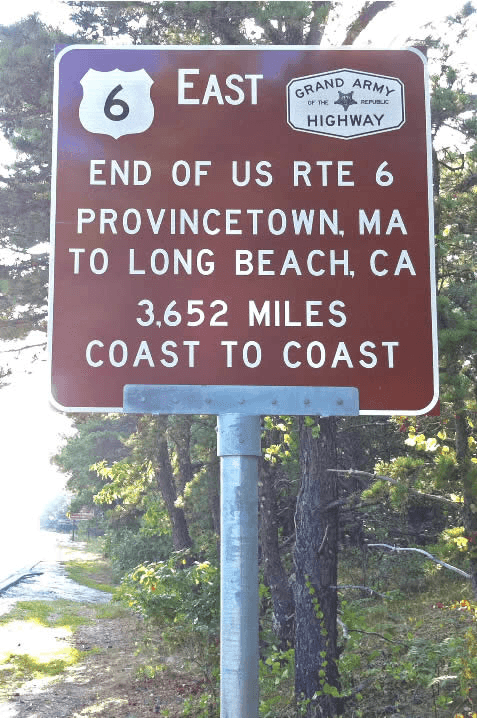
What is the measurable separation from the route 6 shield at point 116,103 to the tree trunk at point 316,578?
26.6 ft

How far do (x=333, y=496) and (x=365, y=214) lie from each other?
867 centimetres

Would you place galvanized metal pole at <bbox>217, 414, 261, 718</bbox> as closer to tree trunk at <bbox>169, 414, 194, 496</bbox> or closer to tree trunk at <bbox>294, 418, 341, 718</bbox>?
tree trunk at <bbox>294, 418, 341, 718</bbox>

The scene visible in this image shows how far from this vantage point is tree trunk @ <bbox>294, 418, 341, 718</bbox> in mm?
10609

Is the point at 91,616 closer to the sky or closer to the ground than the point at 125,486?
closer to the ground

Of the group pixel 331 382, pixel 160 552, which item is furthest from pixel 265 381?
pixel 160 552

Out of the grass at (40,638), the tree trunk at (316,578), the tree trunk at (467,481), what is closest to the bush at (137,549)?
the grass at (40,638)

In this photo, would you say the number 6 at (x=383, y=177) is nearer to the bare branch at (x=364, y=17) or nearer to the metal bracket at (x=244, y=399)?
the metal bracket at (x=244, y=399)

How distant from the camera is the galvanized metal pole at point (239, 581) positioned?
2.81m

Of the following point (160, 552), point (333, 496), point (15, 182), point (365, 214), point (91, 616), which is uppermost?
point (15, 182)

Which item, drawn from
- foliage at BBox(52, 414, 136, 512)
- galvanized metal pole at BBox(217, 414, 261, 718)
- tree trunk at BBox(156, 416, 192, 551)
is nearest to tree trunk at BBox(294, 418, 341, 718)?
galvanized metal pole at BBox(217, 414, 261, 718)

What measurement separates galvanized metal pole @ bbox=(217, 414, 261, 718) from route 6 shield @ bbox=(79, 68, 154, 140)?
136cm

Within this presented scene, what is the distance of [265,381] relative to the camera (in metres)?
3.10

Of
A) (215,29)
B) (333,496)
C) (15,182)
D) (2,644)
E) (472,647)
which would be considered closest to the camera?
(472,647)

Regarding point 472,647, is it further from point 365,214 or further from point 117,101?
point 117,101
